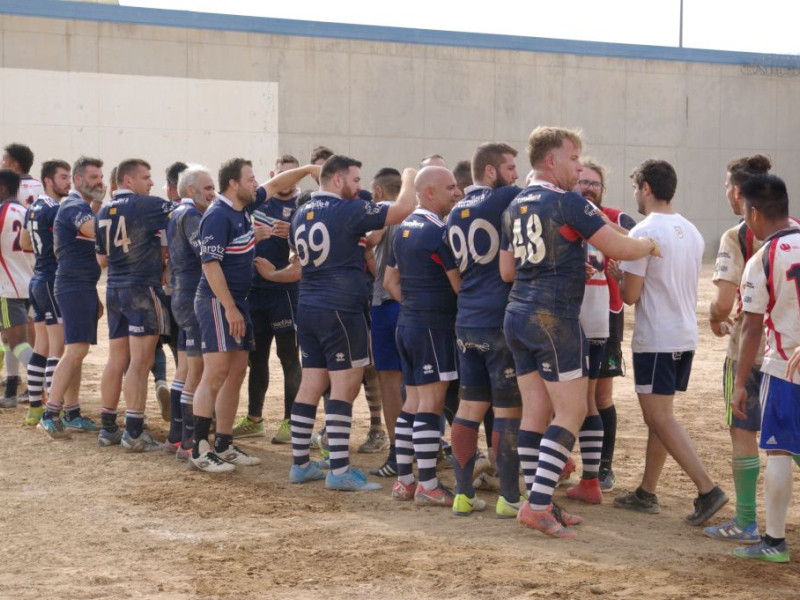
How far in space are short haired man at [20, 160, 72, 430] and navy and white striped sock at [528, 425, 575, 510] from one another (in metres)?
5.20

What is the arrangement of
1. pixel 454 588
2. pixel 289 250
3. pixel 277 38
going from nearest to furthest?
pixel 454 588 → pixel 289 250 → pixel 277 38

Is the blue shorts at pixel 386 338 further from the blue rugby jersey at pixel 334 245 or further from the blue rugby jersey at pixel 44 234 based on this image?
the blue rugby jersey at pixel 44 234

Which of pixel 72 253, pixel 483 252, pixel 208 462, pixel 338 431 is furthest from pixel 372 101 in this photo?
pixel 483 252

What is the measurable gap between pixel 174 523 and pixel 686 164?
85.2 feet

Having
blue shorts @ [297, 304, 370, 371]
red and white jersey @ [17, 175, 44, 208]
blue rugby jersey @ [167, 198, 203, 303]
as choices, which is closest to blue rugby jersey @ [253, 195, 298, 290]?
blue rugby jersey @ [167, 198, 203, 303]

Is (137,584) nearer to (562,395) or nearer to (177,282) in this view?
(562,395)

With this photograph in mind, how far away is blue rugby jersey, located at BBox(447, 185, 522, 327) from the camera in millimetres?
6867

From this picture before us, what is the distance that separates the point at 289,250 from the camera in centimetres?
949

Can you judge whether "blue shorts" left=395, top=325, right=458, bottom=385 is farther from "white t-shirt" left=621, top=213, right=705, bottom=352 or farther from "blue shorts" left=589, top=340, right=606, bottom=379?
"white t-shirt" left=621, top=213, right=705, bottom=352

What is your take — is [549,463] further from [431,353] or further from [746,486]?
[431,353]

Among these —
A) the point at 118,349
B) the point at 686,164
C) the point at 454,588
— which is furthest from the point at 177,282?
the point at 686,164

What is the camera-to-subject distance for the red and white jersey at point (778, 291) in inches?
223

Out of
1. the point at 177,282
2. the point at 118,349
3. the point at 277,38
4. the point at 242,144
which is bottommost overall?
the point at 118,349

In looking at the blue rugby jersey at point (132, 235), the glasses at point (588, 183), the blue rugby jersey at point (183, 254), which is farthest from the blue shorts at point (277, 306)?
the glasses at point (588, 183)
